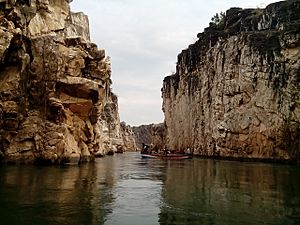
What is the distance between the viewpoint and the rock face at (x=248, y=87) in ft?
146

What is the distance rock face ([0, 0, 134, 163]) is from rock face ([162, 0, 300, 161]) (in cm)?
2170

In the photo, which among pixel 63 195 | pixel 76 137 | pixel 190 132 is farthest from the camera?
pixel 190 132

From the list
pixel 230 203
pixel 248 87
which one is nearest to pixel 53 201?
pixel 230 203

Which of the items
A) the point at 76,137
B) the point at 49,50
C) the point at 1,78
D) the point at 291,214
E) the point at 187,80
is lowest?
the point at 291,214

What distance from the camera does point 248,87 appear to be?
4969cm

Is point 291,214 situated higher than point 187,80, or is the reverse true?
point 187,80

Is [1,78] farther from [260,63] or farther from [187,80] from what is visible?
[187,80]

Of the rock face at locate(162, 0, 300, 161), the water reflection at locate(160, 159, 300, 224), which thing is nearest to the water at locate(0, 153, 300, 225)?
the water reflection at locate(160, 159, 300, 224)

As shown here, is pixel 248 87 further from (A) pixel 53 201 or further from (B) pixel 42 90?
(A) pixel 53 201

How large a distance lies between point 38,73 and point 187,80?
44883 millimetres

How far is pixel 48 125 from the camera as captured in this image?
33344mm

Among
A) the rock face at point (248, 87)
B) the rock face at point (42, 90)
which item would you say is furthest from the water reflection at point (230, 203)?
the rock face at point (248, 87)

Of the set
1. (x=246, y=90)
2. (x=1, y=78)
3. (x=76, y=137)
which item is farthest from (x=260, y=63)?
(x=1, y=78)

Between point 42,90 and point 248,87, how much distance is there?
93.0 feet
